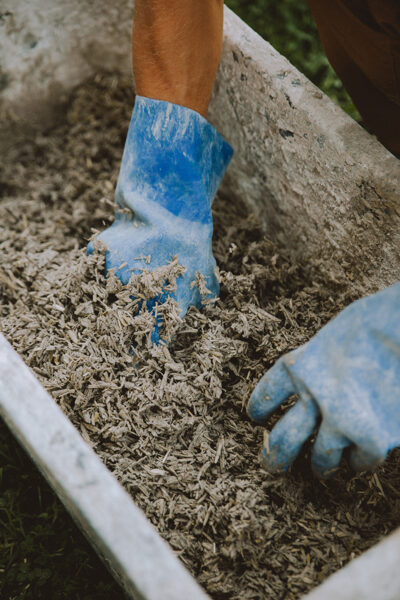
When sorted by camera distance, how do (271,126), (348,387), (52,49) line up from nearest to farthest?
(348,387) → (271,126) → (52,49)

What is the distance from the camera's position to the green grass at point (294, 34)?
2852 millimetres

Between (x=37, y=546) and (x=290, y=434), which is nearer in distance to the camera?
(x=290, y=434)

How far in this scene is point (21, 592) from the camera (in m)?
1.54

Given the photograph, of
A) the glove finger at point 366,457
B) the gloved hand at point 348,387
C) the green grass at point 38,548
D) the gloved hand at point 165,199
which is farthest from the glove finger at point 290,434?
the green grass at point 38,548

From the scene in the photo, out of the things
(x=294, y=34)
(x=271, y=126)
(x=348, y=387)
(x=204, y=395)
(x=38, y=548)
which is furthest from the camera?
(x=294, y=34)

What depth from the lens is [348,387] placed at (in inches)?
46.1

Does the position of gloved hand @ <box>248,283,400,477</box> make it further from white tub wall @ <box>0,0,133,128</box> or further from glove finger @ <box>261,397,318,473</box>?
white tub wall @ <box>0,0,133,128</box>

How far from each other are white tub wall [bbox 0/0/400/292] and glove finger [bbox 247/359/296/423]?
0.52 meters

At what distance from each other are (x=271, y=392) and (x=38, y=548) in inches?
A: 35.4

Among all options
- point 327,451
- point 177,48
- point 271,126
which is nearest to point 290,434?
point 327,451

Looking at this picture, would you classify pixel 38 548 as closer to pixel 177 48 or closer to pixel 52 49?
pixel 177 48

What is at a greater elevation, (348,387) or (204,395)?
(348,387)

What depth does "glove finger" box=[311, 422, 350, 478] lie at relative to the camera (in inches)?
48.0

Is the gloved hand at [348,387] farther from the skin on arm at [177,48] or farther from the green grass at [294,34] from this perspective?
the green grass at [294,34]
